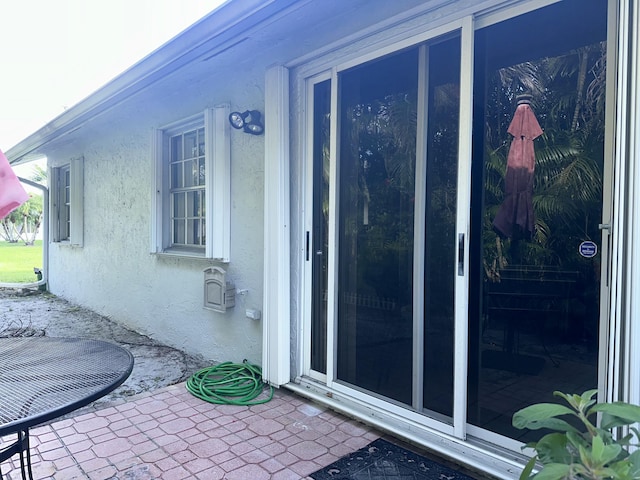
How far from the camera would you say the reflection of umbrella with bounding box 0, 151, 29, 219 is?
163cm

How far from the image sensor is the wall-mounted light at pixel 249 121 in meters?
3.25

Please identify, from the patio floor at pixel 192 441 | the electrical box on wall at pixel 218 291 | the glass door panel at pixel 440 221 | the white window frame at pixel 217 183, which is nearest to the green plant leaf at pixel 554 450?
the glass door panel at pixel 440 221

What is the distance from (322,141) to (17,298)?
22.1ft

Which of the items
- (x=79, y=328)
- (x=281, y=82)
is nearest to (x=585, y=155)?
(x=281, y=82)

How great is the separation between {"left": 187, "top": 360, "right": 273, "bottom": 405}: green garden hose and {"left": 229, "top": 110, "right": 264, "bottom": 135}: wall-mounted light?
1.83 meters

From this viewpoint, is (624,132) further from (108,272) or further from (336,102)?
(108,272)

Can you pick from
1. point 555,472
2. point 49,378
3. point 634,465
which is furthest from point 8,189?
point 634,465

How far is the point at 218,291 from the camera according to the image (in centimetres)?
348

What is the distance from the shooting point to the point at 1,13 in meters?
7.81

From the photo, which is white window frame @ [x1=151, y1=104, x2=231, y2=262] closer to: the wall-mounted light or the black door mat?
the wall-mounted light

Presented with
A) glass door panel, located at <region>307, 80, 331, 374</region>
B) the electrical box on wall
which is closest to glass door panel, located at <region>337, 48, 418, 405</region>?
glass door panel, located at <region>307, 80, 331, 374</region>

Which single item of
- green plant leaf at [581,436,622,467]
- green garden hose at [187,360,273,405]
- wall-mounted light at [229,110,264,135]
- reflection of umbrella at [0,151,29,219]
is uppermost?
wall-mounted light at [229,110,264,135]

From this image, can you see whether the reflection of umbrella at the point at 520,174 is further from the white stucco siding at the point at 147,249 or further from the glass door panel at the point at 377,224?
the white stucco siding at the point at 147,249

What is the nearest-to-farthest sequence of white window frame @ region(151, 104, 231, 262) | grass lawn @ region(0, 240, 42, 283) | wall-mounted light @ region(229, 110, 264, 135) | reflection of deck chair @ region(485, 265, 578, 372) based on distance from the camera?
reflection of deck chair @ region(485, 265, 578, 372)
wall-mounted light @ region(229, 110, 264, 135)
white window frame @ region(151, 104, 231, 262)
grass lawn @ region(0, 240, 42, 283)
